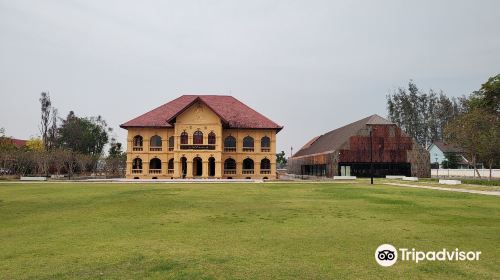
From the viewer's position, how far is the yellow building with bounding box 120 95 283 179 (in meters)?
55.3

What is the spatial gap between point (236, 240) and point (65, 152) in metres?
60.2

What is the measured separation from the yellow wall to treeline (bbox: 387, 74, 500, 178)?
25.7 meters

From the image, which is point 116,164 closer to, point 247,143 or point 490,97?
point 247,143

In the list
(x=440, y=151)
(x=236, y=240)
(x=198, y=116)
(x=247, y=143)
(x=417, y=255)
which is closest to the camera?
A: (x=417, y=255)

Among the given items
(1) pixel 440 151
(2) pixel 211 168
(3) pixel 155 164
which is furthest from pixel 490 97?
(3) pixel 155 164

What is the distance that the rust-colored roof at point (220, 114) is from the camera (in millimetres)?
57312

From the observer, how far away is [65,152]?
63.0 m

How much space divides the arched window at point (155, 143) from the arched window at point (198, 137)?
611 cm

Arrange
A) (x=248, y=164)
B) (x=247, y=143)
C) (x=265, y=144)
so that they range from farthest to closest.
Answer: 1. (x=248, y=164)
2. (x=265, y=144)
3. (x=247, y=143)

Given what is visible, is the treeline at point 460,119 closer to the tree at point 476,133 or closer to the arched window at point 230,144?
the tree at point 476,133

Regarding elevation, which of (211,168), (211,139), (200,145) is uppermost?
(211,139)

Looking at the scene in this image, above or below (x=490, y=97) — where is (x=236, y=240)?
below

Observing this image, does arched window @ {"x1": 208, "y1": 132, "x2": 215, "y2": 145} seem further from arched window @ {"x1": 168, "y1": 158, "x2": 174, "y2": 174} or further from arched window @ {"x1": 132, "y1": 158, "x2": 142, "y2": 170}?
arched window @ {"x1": 132, "y1": 158, "x2": 142, "y2": 170}

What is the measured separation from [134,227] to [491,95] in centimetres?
6249
